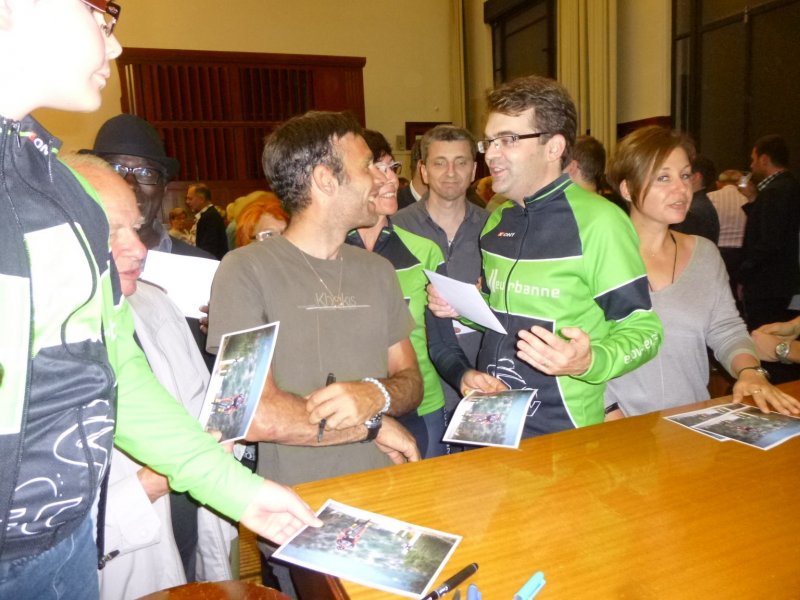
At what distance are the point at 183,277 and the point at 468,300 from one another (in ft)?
3.34

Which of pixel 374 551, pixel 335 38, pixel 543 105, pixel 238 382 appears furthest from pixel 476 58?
pixel 374 551

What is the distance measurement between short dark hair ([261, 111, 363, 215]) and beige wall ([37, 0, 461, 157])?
28.0 ft

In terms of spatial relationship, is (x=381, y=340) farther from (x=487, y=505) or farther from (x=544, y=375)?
(x=487, y=505)

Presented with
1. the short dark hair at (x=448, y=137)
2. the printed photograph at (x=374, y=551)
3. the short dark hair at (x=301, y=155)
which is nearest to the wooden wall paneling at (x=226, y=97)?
the short dark hair at (x=448, y=137)

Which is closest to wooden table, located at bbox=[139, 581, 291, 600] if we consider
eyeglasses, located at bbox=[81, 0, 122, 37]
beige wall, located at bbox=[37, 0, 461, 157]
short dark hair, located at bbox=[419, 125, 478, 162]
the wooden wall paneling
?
eyeglasses, located at bbox=[81, 0, 122, 37]

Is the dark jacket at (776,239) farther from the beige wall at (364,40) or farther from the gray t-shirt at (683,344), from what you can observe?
the beige wall at (364,40)

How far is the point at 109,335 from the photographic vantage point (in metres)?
0.98

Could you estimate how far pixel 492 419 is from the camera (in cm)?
149

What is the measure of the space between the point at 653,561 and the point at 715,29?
6.71 metres

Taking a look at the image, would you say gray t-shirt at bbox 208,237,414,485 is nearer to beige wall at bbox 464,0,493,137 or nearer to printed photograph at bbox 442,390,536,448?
printed photograph at bbox 442,390,536,448

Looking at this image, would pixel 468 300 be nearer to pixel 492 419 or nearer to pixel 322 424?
pixel 492 419

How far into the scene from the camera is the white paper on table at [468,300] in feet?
5.52

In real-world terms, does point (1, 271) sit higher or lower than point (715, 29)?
lower

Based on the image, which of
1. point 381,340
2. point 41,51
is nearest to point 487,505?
point 381,340
